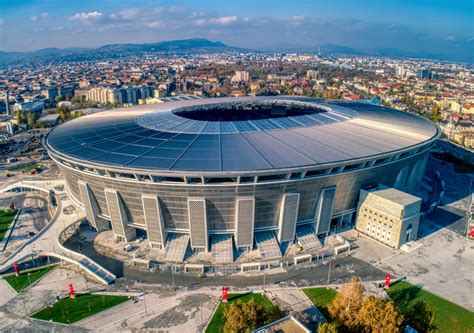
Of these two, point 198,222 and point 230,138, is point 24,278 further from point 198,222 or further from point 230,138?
point 230,138

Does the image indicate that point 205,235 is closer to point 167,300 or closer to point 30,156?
point 167,300

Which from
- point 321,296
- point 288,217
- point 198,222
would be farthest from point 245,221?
point 321,296

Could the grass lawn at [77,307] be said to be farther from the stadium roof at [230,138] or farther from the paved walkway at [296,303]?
the paved walkway at [296,303]

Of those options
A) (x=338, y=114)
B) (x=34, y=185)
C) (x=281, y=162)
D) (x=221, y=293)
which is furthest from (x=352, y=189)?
(x=34, y=185)

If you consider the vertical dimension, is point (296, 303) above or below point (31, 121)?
below

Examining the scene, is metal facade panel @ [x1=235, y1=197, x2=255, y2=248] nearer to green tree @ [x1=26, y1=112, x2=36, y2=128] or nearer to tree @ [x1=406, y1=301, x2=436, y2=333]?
tree @ [x1=406, y1=301, x2=436, y2=333]

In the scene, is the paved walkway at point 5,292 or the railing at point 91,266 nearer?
the paved walkway at point 5,292

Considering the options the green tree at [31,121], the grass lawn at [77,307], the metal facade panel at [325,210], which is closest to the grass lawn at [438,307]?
the metal facade panel at [325,210]
